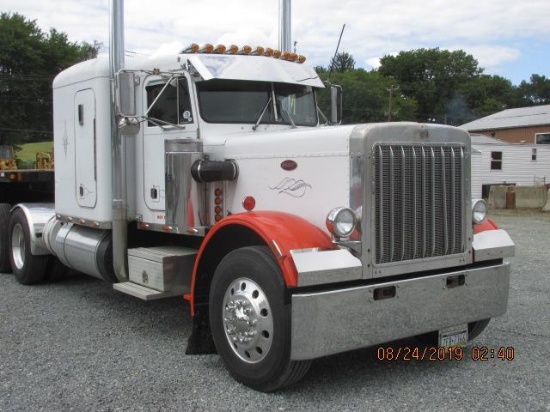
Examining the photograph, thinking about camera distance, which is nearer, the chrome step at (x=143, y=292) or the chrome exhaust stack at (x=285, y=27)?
the chrome step at (x=143, y=292)

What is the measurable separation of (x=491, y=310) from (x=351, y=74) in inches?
3074

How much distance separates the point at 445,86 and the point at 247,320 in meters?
92.5

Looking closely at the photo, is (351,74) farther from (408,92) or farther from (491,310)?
(491,310)

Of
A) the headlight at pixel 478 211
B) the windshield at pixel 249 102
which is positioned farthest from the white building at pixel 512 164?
the headlight at pixel 478 211

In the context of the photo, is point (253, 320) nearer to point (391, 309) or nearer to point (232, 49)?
point (391, 309)

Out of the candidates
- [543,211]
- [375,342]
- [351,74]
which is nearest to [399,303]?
[375,342]

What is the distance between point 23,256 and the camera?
862 cm

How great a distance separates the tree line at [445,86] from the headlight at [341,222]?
7798 centimetres

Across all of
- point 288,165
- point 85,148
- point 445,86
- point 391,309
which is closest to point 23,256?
point 85,148

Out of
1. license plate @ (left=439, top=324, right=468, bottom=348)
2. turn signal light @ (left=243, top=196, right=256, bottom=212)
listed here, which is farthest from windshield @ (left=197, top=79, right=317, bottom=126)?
license plate @ (left=439, top=324, right=468, bottom=348)

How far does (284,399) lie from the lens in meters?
4.36

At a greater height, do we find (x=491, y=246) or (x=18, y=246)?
(x=491, y=246)

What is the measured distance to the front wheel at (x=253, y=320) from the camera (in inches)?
167

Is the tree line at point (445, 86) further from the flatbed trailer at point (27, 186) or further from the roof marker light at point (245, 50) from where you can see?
the roof marker light at point (245, 50)
